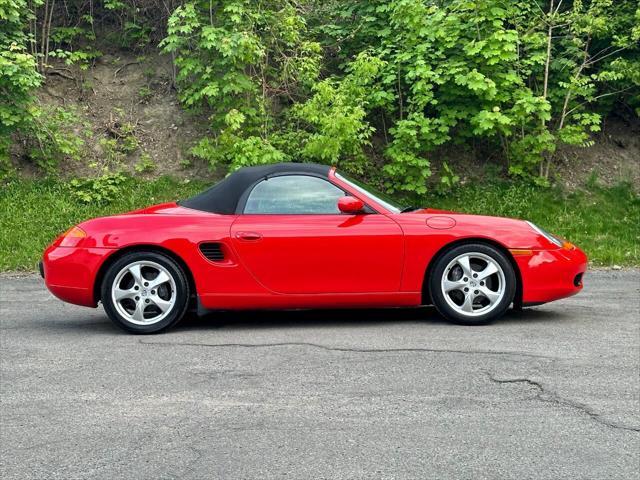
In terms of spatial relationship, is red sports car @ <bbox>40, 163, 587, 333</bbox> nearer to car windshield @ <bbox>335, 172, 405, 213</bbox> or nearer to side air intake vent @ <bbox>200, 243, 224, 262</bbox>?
side air intake vent @ <bbox>200, 243, 224, 262</bbox>

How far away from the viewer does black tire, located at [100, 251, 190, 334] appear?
643 centimetres

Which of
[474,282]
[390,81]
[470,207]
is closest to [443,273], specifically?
[474,282]

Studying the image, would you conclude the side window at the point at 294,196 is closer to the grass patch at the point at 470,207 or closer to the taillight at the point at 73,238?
the taillight at the point at 73,238

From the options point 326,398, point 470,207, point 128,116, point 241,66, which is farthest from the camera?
point 128,116

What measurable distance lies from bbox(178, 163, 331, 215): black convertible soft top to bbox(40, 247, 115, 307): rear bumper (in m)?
0.86

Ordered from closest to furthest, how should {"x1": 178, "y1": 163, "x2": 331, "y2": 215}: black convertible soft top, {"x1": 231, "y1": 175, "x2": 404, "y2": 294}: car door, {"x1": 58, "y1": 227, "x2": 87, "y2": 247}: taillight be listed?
{"x1": 231, "y1": 175, "x2": 404, "y2": 294}: car door → {"x1": 58, "y1": 227, "x2": 87, "y2": 247}: taillight → {"x1": 178, "y1": 163, "x2": 331, "y2": 215}: black convertible soft top

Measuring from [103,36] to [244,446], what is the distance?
1449 centimetres

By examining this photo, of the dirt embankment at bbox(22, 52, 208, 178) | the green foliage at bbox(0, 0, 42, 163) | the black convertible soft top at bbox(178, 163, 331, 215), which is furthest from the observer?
the dirt embankment at bbox(22, 52, 208, 178)

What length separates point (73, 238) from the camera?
662 cm

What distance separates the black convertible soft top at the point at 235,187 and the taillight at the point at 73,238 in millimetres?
854

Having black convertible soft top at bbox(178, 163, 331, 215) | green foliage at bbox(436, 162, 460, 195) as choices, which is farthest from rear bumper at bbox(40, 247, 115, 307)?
green foliage at bbox(436, 162, 460, 195)

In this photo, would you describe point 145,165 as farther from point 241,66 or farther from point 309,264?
point 309,264

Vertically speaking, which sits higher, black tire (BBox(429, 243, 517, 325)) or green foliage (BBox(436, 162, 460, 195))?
green foliage (BBox(436, 162, 460, 195))

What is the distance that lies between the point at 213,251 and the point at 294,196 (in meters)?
0.81
